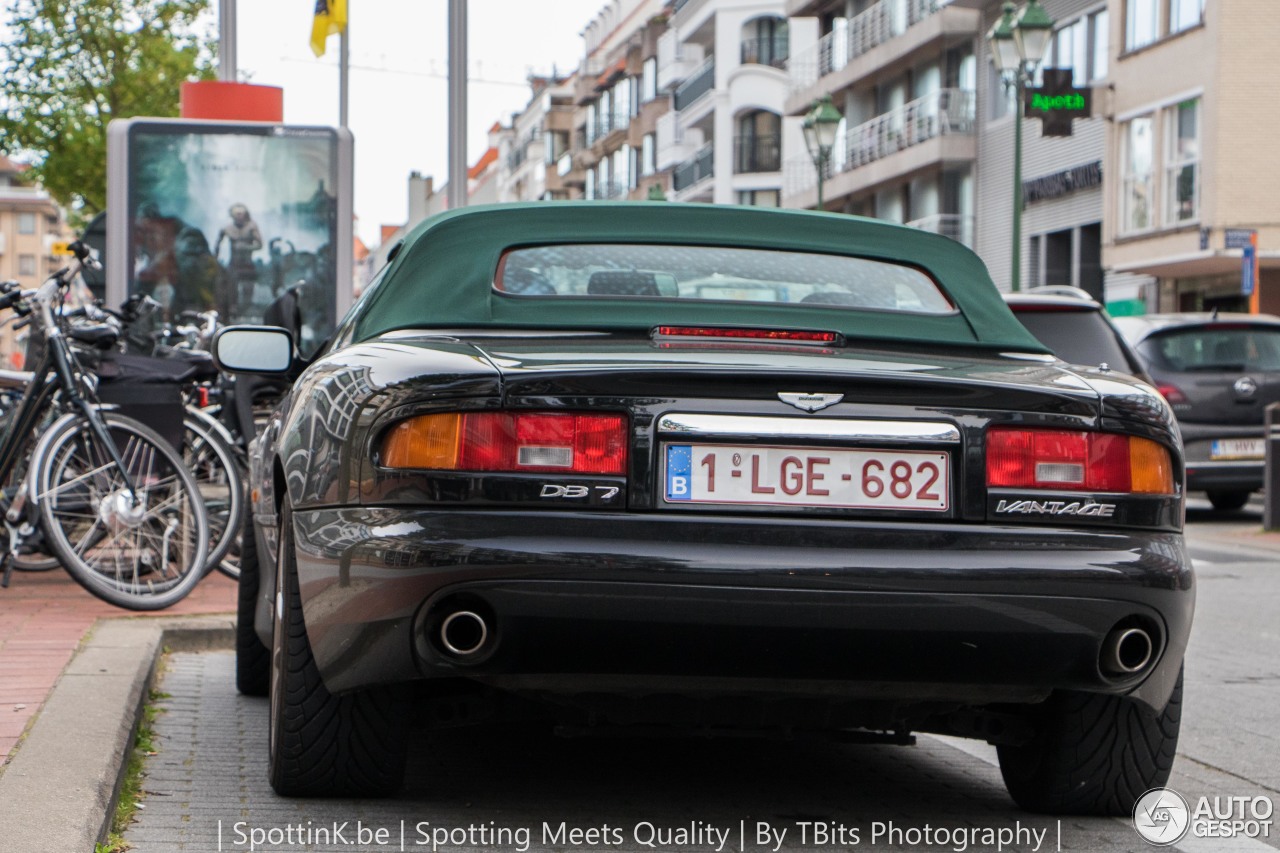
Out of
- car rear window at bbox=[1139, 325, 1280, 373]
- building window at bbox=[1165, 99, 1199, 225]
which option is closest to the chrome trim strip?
car rear window at bbox=[1139, 325, 1280, 373]

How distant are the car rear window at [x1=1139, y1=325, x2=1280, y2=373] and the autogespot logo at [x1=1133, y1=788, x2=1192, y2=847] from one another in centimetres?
1280

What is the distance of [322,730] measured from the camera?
15.0ft

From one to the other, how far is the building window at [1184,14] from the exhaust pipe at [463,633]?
104ft

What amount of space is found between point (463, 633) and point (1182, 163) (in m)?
31.9

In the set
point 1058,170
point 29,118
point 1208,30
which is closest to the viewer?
point 1208,30

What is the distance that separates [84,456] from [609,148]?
276 feet

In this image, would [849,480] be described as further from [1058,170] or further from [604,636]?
[1058,170]

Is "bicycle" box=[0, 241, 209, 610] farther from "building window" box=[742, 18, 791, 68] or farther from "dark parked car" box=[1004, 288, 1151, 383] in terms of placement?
"building window" box=[742, 18, 791, 68]

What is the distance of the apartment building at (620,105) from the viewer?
3307 inches

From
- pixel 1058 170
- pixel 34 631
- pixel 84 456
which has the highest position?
pixel 1058 170

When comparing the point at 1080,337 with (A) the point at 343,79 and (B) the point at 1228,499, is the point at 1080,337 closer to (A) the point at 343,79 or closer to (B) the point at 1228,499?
(B) the point at 1228,499

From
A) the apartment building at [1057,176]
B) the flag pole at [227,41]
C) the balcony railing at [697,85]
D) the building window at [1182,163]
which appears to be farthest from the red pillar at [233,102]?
the balcony railing at [697,85]

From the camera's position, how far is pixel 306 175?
45.2 ft

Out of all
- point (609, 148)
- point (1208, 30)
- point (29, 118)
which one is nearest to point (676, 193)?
point (609, 148)
